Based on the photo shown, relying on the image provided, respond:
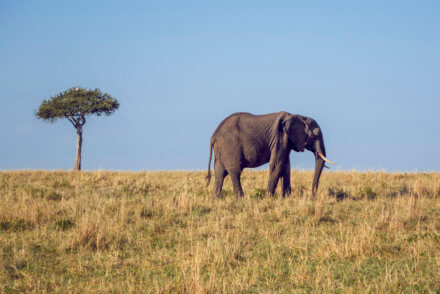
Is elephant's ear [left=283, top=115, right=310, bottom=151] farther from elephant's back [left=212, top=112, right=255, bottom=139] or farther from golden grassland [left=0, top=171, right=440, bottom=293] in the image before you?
golden grassland [left=0, top=171, right=440, bottom=293]

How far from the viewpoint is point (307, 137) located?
15289 millimetres

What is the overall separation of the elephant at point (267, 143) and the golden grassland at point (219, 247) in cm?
148

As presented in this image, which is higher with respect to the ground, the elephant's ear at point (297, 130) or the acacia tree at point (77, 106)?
the acacia tree at point (77, 106)

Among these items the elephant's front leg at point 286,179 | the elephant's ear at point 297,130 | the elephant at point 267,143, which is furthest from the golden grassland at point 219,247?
the elephant's ear at point 297,130

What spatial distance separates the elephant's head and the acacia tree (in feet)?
95.9

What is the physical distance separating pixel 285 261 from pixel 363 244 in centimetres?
152

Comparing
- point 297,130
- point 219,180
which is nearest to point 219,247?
point 219,180

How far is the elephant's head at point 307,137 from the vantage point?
15000 mm

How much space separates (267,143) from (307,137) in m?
1.44

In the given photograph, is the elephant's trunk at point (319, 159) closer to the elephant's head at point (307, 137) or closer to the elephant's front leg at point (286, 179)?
the elephant's head at point (307, 137)

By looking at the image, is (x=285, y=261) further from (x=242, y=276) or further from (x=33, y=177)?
(x=33, y=177)

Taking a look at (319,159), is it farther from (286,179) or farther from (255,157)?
(255,157)

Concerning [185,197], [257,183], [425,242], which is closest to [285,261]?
[425,242]

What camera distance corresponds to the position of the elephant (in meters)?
14.9
